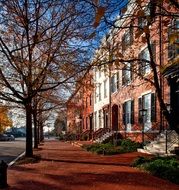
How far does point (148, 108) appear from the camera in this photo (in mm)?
31547

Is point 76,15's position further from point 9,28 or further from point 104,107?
point 104,107

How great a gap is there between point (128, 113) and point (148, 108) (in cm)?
684

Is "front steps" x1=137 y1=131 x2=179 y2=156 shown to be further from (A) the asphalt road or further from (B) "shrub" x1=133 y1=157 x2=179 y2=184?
(A) the asphalt road

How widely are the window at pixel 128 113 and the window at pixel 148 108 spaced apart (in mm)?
3240

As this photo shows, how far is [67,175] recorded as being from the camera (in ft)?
55.3

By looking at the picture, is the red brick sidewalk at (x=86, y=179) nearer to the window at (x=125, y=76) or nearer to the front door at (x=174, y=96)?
the window at (x=125, y=76)

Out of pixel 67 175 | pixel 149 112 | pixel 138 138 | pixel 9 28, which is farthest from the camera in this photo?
pixel 138 138

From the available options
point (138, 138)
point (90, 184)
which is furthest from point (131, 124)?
point (90, 184)

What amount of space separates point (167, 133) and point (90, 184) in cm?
1208

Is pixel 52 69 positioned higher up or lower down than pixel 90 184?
higher up

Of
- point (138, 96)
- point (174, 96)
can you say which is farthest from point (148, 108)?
point (174, 96)

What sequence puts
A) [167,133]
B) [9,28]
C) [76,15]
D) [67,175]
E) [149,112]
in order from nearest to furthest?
[67,175]
[76,15]
[9,28]
[167,133]
[149,112]

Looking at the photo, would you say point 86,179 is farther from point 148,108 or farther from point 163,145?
point 148,108

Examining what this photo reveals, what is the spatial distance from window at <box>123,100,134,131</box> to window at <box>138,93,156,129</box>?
3240mm
